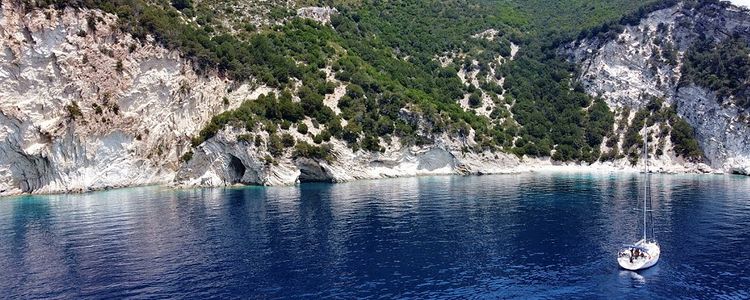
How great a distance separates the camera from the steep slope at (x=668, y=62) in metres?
107

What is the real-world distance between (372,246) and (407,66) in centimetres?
9004

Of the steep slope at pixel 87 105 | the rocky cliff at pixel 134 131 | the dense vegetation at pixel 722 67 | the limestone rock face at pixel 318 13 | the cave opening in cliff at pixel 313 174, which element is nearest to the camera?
the steep slope at pixel 87 105

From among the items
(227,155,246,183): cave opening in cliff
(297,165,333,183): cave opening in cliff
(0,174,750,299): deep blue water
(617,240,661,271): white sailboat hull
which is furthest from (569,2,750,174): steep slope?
(617,240,661,271): white sailboat hull

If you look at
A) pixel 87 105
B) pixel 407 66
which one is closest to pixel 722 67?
pixel 407 66

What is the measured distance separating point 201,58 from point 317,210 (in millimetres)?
47688

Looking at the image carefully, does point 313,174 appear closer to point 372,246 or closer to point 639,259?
point 372,246

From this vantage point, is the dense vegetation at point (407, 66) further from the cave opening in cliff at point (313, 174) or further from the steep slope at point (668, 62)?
the steep slope at point (668, 62)

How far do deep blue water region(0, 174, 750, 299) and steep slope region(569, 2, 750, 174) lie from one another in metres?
48.0

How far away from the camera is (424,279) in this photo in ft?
101

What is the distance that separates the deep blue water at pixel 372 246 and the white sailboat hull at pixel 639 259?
0.49m

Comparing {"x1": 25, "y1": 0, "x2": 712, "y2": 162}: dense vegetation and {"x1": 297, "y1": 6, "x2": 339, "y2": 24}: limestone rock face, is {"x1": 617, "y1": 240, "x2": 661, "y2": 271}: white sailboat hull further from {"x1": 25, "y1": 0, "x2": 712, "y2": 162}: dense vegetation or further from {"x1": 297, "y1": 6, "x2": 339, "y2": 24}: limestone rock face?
{"x1": 297, "y1": 6, "x2": 339, "y2": 24}: limestone rock face

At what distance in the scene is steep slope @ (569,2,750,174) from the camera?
107062 millimetres

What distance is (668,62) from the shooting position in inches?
4688

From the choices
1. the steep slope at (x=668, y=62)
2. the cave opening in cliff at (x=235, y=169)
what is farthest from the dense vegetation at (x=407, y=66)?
the cave opening in cliff at (x=235, y=169)
